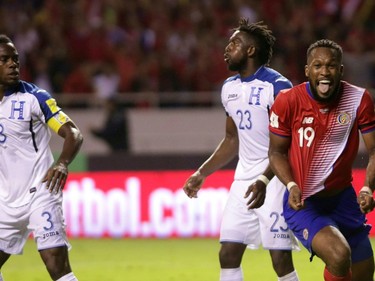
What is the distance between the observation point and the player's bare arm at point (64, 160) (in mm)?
7969

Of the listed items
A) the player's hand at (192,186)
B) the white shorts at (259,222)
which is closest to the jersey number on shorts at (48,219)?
the player's hand at (192,186)

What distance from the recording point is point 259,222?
28.0 ft

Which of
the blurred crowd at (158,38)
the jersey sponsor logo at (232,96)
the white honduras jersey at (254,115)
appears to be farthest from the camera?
the blurred crowd at (158,38)

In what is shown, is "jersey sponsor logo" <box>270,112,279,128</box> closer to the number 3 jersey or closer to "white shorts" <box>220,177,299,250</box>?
the number 3 jersey

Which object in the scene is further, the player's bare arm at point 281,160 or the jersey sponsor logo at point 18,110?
the jersey sponsor logo at point 18,110

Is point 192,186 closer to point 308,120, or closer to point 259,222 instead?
point 259,222

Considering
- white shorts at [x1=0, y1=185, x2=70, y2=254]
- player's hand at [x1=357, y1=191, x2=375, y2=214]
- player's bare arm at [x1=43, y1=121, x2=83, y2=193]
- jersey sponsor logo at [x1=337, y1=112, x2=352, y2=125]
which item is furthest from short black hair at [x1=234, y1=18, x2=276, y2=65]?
player's hand at [x1=357, y1=191, x2=375, y2=214]

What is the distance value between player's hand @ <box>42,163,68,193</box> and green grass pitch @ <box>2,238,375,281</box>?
3437mm

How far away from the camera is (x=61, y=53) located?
18.1m

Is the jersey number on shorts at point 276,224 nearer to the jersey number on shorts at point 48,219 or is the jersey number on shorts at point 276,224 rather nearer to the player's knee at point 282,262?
the player's knee at point 282,262

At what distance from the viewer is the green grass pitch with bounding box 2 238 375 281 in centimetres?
1145

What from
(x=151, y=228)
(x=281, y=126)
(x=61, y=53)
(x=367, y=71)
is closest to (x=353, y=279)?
(x=281, y=126)

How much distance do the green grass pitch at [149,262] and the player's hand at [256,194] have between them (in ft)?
10.8

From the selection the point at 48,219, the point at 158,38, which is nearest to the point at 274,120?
the point at 48,219
